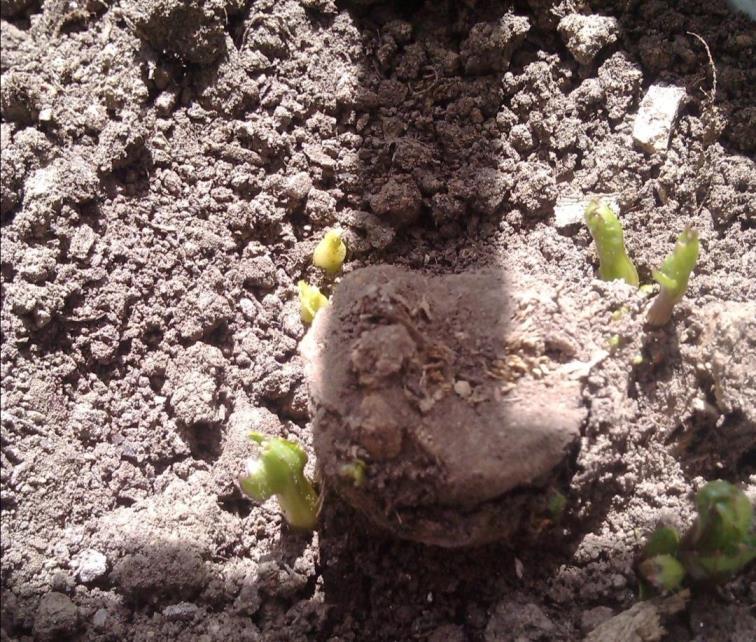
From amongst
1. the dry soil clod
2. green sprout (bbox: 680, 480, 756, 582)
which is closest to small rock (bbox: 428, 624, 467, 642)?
the dry soil clod

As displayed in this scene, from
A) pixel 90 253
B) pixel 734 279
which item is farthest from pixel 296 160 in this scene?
pixel 734 279

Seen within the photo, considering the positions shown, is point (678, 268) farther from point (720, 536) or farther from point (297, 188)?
point (297, 188)

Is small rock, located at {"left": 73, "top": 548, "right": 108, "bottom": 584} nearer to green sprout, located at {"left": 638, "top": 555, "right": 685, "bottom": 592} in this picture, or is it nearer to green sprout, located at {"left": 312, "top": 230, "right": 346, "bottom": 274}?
green sprout, located at {"left": 312, "top": 230, "right": 346, "bottom": 274}

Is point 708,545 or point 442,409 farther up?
point 442,409

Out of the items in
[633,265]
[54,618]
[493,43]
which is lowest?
[54,618]

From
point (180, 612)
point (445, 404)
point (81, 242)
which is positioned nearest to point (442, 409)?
point (445, 404)

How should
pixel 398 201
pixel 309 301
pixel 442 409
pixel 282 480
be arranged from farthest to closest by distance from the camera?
pixel 398 201, pixel 309 301, pixel 282 480, pixel 442 409

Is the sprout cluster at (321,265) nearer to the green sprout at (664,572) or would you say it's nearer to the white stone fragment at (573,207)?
the white stone fragment at (573,207)
